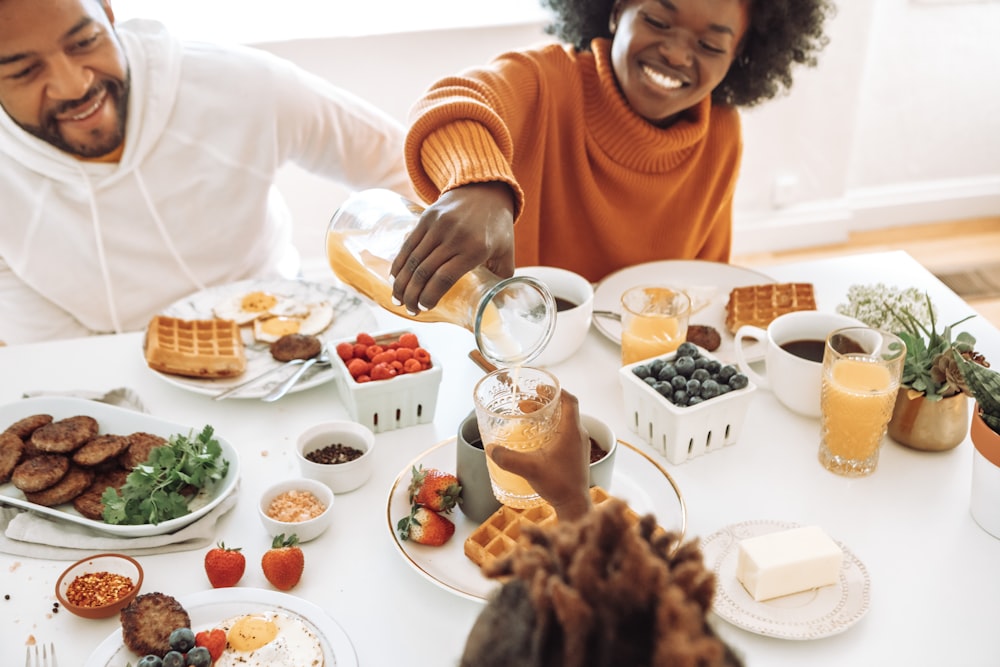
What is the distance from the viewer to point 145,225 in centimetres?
197

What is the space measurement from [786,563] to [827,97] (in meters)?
2.84

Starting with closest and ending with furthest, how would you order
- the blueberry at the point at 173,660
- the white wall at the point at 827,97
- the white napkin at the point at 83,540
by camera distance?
1. the blueberry at the point at 173,660
2. the white napkin at the point at 83,540
3. the white wall at the point at 827,97

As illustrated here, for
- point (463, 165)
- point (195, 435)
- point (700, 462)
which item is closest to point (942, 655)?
point (700, 462)

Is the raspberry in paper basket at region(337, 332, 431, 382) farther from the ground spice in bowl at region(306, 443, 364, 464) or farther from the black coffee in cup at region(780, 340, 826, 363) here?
the black coffee in cup at region(780, 340, 826, 363)

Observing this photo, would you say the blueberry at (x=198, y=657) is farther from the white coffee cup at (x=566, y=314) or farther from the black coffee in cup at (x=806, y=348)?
the black coffee in cup at (x=806, y=348)

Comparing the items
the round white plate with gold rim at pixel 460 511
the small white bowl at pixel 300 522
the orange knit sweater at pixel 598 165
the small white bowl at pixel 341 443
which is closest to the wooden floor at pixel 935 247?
the orange knit sweater at pixel 598 165

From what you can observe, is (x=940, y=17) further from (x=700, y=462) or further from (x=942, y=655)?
(x=942, y=655)

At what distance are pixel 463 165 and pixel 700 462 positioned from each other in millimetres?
560

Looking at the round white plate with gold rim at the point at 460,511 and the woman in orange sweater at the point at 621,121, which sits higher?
the woman in orange sweater at the point at 621,121

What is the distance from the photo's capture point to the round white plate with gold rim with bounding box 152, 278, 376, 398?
143 centimetres

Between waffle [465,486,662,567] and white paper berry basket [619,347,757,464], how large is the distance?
158 millimetres

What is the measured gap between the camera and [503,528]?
3.60 ft

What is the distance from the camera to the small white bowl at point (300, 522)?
43.7 inches

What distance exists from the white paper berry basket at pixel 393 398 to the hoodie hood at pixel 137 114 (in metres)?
0.87
